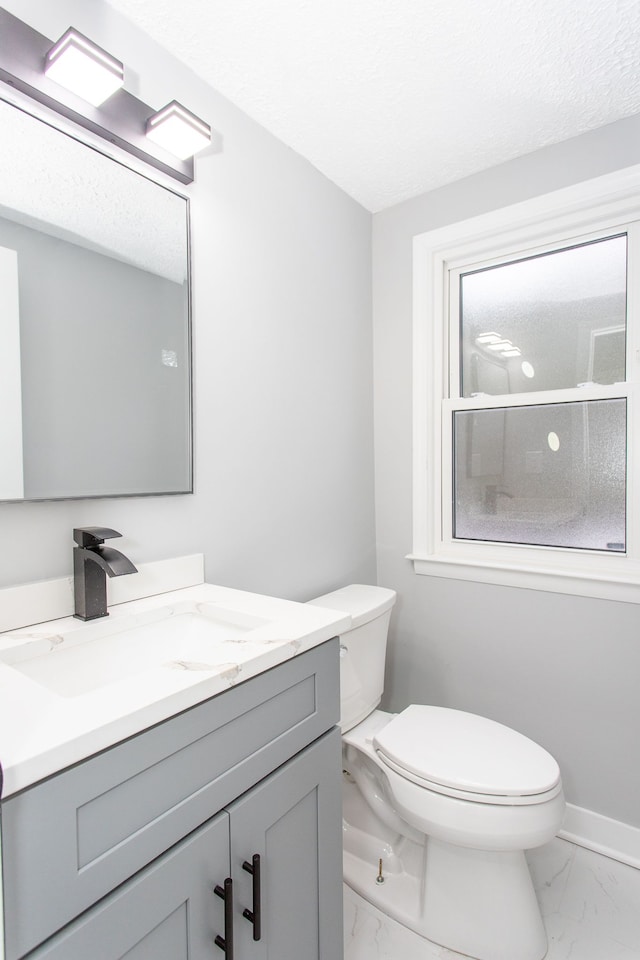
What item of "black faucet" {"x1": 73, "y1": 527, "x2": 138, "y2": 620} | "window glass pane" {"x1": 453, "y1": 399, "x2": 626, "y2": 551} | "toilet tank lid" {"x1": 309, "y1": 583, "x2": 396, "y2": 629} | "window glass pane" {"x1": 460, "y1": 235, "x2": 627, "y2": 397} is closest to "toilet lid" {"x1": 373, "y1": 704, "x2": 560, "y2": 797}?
"toilet tank lid" {"x1": 309, "y1": 583, "x2": 396, "y2": 629}

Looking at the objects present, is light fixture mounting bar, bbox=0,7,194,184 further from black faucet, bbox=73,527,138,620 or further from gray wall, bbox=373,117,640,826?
gray wall, bbox=373,117,640,826

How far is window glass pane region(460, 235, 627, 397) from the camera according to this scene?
1.70 metres

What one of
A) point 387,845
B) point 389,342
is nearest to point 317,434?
point 389,342

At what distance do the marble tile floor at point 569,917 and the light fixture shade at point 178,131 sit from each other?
211cm

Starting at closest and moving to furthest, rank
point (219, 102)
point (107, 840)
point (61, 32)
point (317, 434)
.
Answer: point (107, 840) < point (61, 32) < point (219, 102) < point (317, 434)

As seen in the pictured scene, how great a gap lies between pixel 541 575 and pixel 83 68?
1892 millimetres

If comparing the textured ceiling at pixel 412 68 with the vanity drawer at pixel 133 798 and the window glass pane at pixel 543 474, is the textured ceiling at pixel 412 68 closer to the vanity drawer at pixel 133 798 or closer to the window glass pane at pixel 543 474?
the window glass pane at pixel 543 474

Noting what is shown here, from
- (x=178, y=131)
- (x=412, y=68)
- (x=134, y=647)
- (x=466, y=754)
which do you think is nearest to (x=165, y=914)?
(x=134, y=647)

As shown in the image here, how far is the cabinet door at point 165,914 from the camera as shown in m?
0.62

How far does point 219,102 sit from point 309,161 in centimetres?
41

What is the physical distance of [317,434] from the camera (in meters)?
1.82

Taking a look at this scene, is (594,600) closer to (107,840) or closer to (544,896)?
(544,896)

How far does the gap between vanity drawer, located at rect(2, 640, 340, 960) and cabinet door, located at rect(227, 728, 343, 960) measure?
→ 5 centimetres

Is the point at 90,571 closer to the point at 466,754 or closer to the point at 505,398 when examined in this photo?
the point at 466,754
